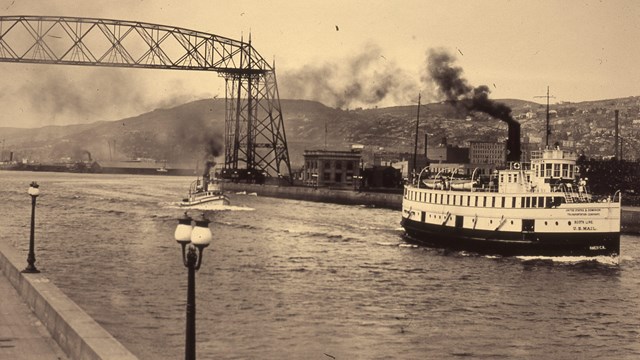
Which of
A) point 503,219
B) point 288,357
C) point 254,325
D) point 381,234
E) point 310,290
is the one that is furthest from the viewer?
point 381,234

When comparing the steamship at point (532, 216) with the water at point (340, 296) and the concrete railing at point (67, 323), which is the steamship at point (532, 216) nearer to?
the water at point (340, 296)

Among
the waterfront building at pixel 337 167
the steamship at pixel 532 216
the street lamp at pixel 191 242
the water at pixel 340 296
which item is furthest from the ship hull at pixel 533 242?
the waterfront building at pixel 337 167

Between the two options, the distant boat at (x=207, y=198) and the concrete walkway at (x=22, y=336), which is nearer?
the concrete walkway at (x=22, y=336)

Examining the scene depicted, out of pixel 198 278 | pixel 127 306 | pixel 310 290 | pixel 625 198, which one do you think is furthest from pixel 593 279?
pixel 625 198

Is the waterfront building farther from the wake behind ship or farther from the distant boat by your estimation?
the wake behind ship

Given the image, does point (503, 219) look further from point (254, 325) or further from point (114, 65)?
point (114, 65)

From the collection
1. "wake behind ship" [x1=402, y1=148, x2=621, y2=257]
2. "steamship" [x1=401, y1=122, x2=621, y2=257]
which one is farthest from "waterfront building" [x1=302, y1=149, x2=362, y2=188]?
"wake behind ship" [x1=402, y1=148, x2=621, y2=257]
